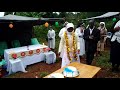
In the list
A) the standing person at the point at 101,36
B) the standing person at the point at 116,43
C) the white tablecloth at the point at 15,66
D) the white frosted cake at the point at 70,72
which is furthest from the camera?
the standing person at the point at 101,36

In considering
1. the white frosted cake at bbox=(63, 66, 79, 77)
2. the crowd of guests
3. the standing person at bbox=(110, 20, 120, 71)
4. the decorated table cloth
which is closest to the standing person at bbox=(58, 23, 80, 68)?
the crowd of guests

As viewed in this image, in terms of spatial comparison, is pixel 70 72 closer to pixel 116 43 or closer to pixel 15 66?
pixel 116 43

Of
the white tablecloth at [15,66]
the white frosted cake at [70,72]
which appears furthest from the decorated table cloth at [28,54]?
the white frosted cake at [70,72]

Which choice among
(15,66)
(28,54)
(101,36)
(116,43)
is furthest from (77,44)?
(101,36)

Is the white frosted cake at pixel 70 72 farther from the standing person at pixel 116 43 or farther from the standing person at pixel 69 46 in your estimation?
the standing person at pixel 116 43

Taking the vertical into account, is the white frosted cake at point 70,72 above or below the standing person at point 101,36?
below
